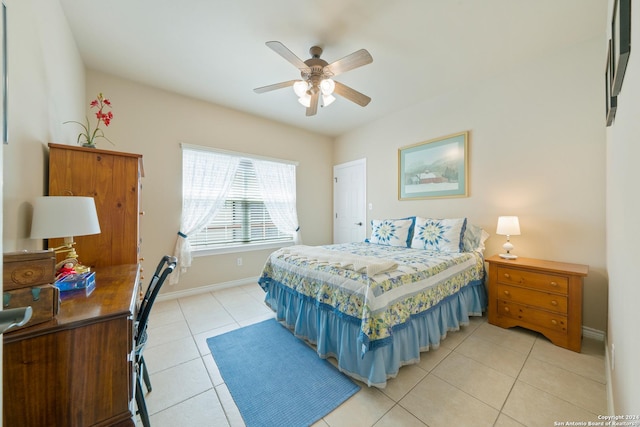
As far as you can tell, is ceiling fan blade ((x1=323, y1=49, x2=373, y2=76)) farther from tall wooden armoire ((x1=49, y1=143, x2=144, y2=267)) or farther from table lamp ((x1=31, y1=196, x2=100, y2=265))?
table lamp ((x1=31, y1=196, x2=100, y2=265))

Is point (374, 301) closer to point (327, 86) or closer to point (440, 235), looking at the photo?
point (440, 235)

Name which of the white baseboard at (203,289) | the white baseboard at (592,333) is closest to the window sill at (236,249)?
the white baseboard at (203,289)

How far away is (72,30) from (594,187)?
4.93 metres

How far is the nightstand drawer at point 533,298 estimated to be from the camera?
2.01 m

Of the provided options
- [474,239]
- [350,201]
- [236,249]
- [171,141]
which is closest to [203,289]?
[236,249]

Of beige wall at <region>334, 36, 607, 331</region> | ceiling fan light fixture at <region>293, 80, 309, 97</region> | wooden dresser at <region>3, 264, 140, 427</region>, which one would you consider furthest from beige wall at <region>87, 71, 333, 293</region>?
beige wall at <region>334, 36, 607, 331</region>

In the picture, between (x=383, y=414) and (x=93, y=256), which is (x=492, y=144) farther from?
(x=93, y=256)

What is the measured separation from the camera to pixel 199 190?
3303 mm

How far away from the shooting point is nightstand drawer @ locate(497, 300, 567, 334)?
2.01 metres

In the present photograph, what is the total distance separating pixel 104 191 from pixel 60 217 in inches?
23.2

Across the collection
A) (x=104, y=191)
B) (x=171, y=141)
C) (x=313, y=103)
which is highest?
(x=313, y=103)

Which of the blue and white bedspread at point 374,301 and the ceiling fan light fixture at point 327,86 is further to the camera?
the ceiling fan light fixture at point 327,86

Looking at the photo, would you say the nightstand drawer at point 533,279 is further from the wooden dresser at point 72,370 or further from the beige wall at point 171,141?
the beige wall at point 171,141

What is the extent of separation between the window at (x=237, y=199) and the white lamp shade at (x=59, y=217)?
80.7 inches
